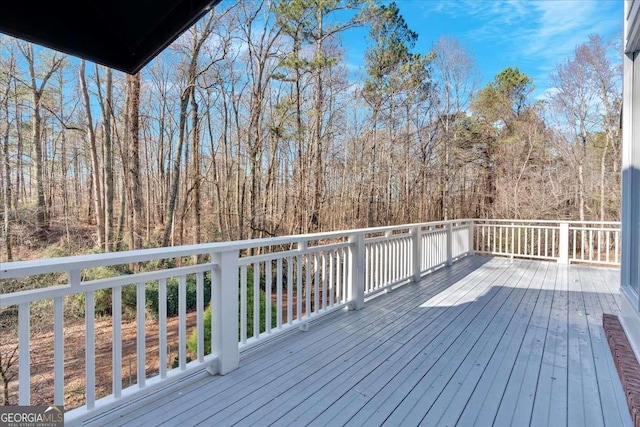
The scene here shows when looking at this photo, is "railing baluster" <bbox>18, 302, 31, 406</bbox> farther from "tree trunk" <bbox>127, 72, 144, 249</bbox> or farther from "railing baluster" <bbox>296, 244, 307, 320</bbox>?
"tree trunk" <bbox>127, 72, 144, 249</bbox>

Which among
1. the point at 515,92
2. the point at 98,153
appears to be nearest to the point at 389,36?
the point at 515,92

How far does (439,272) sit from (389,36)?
7763mm

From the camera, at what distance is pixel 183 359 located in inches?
83.7

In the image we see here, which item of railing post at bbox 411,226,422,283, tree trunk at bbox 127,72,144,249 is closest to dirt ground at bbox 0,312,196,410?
tree trunk at bbox 127,72,144,249

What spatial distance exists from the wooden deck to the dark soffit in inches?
83.1

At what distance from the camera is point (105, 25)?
205 cm

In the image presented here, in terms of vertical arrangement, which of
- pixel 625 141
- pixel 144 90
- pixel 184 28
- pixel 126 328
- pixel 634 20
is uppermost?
pixel 144 90

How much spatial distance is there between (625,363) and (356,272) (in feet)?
7.41

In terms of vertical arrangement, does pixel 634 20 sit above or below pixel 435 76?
below

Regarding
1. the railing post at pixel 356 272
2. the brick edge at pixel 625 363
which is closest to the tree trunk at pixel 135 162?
the railing post at pixel 356 272

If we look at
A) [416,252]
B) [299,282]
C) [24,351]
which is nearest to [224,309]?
[299,282]

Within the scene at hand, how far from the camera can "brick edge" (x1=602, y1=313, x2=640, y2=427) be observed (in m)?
1.83

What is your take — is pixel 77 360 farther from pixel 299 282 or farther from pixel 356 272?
pixel 356 272

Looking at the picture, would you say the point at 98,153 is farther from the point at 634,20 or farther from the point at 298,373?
the point at 634,20
